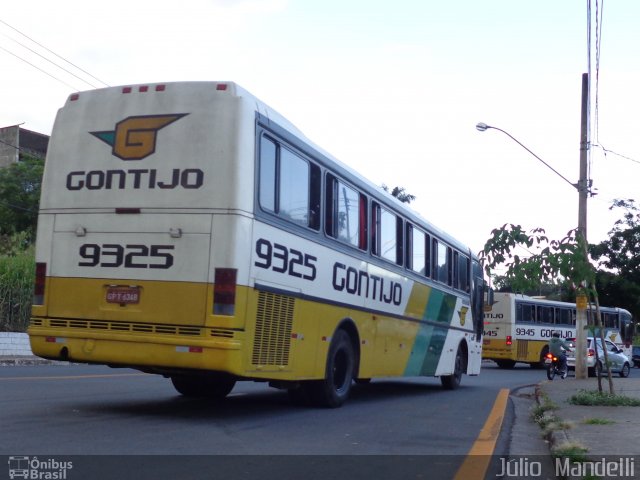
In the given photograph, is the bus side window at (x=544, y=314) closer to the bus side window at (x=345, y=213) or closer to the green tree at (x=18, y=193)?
the green tree at (x=18, y=193)

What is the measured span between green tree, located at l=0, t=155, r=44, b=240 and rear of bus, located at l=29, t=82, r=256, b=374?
1211 inches

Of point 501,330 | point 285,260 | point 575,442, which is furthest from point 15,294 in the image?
point 575,442

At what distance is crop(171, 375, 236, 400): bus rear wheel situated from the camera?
11.9m

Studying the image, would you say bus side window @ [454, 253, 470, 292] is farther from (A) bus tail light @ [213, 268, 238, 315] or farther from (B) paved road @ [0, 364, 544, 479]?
(A) bus tail light @ [213, 268, 238, 315]

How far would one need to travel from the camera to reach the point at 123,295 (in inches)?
354

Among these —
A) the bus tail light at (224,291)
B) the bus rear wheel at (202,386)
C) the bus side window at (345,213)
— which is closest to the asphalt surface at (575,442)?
the bus tail light at (224,291)

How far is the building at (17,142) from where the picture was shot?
172 ft

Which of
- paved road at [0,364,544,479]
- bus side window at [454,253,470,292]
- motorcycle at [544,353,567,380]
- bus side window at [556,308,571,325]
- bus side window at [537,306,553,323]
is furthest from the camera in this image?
bus side window at [556,308,571,325]

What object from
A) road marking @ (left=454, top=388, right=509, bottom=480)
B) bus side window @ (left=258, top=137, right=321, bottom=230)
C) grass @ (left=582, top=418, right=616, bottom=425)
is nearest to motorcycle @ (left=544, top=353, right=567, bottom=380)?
road marking @ (left=454, top=388, right=509, bottom=480)

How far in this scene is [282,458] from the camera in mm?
7109

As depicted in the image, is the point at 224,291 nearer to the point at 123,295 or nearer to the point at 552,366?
the point at 123,295

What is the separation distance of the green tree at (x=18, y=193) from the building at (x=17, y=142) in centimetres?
1298

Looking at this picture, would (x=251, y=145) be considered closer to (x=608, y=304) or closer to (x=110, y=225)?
(x=110, y=225)

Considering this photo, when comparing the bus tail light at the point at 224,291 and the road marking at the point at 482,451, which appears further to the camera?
the bus tail light at the point at 224,291
